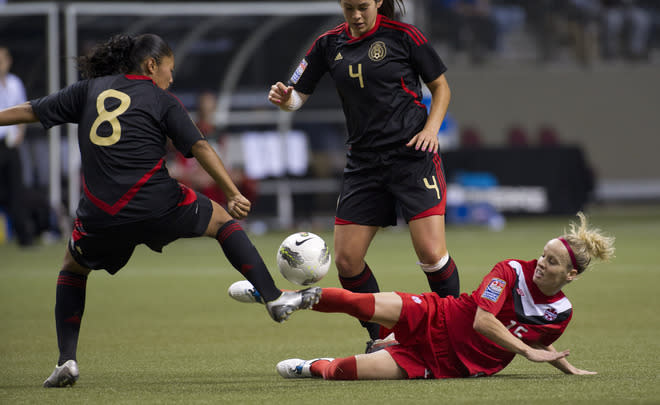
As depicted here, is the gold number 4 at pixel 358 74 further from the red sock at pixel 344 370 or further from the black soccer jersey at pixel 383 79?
the red sock at pixel 344 370

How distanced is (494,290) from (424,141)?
1.05 meters

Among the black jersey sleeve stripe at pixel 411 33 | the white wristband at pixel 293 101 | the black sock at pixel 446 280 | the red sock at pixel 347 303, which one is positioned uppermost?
the black jersey sleeve stripe at pixel 411 33

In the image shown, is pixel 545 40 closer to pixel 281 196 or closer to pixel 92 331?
pixel 281 196

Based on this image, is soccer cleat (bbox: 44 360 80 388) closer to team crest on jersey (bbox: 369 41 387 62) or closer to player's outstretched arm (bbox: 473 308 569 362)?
player's outstretched arm (bbox: 473 308 569 362)

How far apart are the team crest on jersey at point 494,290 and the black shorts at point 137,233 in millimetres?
1328

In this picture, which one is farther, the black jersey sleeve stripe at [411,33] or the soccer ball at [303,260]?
the black jersey sleeve stripe at [411,33]

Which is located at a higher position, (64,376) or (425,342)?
(425,342)

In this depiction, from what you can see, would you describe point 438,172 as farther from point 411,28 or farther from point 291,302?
point 291,302

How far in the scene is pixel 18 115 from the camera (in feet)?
15.3

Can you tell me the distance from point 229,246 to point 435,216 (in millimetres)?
1230

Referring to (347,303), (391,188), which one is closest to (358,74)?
(391,188)

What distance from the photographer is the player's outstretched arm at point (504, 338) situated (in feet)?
14.6

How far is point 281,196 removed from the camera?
1620 cm

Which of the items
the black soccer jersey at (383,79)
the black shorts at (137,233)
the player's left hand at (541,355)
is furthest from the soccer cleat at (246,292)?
the player's left hand at (541,355)
